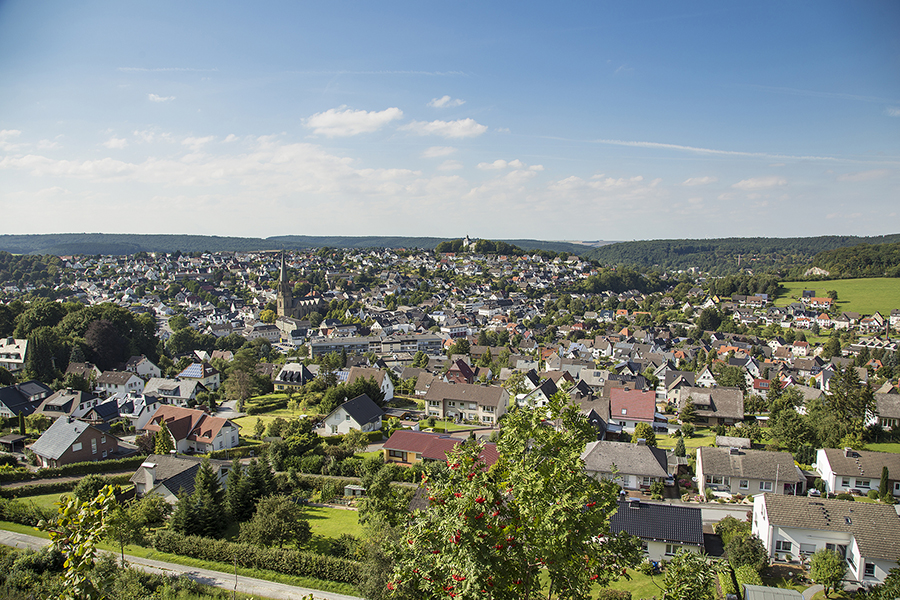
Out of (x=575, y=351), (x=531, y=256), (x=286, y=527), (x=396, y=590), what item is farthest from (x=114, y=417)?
(x=531, y=256)

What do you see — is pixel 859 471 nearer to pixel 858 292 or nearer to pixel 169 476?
pixel 169 476

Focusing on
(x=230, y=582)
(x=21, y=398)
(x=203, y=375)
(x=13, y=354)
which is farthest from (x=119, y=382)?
(x=230, y=582)

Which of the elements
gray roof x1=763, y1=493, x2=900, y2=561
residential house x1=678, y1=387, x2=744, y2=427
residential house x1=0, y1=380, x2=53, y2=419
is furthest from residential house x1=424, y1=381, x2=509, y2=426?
residential house x1=0, y1=380, x2=53, y2=419

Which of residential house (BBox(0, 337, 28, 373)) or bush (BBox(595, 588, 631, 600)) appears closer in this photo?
bush (BBox(595, 588, 631, 600))

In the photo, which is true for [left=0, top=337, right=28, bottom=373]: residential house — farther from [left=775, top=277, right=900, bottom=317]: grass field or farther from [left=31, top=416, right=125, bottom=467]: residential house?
[left=775, top=277, right=900, bottom=317]: grass field

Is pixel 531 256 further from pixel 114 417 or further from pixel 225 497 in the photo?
pixel 225 497

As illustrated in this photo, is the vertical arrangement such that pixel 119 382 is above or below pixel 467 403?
below
